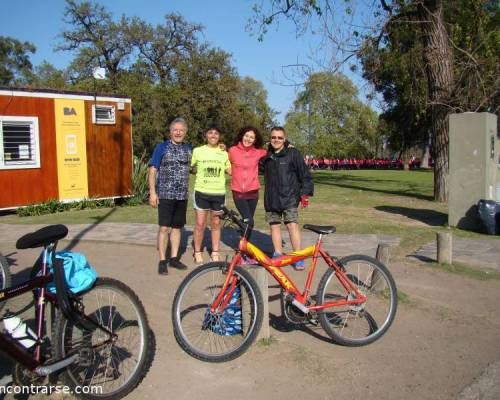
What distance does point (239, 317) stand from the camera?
4367 mm

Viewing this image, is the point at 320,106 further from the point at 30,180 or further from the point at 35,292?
the point at 35,292

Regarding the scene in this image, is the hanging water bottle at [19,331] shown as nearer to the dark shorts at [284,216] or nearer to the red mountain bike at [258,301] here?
the red mountain bike at [258,301]

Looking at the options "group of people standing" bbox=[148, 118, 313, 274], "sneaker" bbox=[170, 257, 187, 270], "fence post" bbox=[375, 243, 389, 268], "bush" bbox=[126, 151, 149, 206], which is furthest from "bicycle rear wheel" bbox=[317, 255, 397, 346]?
"bush" bbox=[126, 151, 149, 206]

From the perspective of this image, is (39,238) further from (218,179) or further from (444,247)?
(444,247)

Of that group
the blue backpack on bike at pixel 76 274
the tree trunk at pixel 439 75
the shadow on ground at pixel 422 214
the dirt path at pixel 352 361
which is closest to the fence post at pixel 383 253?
the dirt path at pixel 352 361

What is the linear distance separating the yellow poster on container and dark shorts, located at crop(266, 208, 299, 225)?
29.6 feet

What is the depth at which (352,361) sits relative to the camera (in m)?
4.16

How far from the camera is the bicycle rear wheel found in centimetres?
443

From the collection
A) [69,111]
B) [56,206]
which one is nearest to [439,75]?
[69,111]

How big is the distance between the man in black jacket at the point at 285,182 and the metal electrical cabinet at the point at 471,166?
513cm

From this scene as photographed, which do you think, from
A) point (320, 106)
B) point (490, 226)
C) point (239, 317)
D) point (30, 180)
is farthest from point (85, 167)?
point (320, 106)

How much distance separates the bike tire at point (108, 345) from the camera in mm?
3330

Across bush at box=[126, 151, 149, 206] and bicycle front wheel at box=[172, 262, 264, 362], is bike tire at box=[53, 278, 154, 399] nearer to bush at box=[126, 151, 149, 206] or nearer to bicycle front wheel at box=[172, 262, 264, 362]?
bicycle front wheel at box=[172, 262, 264, 362]

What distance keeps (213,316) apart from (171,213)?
267cm
